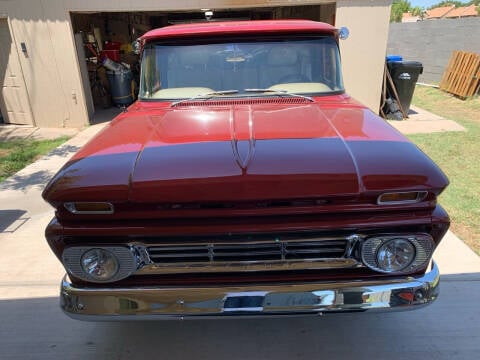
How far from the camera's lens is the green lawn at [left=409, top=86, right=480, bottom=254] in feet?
13.7

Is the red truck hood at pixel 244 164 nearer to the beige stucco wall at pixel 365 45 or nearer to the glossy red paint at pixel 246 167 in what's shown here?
the glossy red paint at pixel 246 167

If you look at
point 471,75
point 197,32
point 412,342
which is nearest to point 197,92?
point 197,32

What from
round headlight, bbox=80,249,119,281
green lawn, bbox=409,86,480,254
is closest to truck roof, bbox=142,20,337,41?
round headlight, bbox=80,249,119,281

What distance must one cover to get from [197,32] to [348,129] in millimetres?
1581

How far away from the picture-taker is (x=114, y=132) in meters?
2.55

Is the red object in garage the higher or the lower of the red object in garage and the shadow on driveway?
the higher

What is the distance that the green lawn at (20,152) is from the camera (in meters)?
6.31

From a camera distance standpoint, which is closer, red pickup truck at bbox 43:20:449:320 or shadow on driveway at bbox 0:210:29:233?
red pickup truck at bbox 43:20:449:320

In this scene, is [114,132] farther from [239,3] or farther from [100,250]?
[239,3]

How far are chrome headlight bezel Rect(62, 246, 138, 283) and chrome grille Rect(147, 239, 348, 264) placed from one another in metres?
0.11

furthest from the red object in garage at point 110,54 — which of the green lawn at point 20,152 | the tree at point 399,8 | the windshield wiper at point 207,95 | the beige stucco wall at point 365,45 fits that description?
the tree at point 399,8

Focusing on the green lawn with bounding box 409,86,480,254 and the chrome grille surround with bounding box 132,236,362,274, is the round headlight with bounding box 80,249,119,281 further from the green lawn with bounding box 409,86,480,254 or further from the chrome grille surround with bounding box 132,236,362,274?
the green lawn with bounding box 409,86,480,254

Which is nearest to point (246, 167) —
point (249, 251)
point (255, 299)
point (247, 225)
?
point (247, 225)

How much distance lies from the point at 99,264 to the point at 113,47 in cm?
1069
